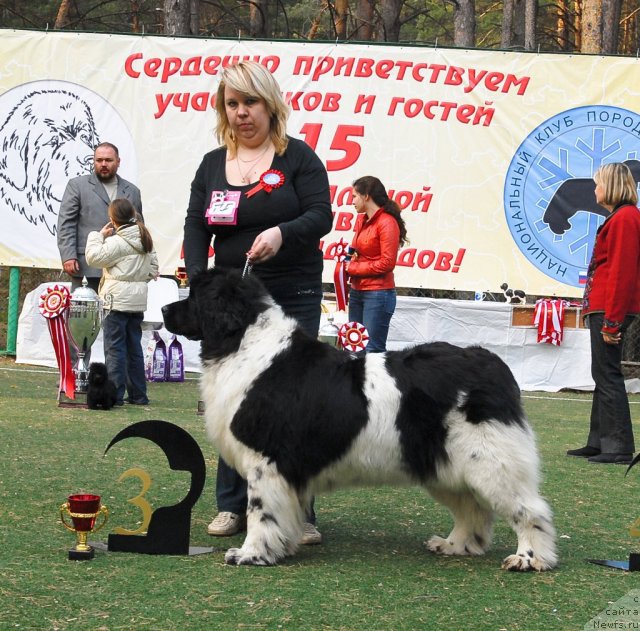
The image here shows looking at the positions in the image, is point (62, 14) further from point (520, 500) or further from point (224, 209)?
point (520, 500)

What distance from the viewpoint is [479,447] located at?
4098 mm

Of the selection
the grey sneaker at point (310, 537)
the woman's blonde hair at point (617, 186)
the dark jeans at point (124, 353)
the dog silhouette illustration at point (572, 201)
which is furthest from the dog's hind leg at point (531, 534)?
the dog silhouette illustration at point (572, 201)

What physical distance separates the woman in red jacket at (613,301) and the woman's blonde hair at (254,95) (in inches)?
125

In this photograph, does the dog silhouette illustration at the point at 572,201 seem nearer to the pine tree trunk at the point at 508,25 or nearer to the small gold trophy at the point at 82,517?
the small gold trophy at the point at 82,517

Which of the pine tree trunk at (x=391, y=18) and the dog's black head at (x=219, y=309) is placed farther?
the pine tree trunk at (x=391, y=18)

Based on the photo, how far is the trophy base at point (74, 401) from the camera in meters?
8.77

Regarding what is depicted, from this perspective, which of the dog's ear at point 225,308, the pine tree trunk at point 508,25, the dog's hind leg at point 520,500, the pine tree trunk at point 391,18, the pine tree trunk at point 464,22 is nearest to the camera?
the dog's hind leg at point 520,500

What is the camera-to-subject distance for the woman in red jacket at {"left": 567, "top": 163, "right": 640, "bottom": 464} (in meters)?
6.94

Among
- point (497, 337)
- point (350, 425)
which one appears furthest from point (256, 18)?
point (350, 425)

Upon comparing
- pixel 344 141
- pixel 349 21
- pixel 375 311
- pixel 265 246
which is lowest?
pixel 375 311

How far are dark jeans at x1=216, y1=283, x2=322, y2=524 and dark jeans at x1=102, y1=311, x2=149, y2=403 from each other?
436 cm

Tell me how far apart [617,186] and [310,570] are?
4172mm

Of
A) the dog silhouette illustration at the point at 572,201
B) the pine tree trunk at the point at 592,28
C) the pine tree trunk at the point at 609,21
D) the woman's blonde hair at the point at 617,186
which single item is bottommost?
the woman's blonde hair at the point at 617,186

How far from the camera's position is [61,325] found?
896cm
